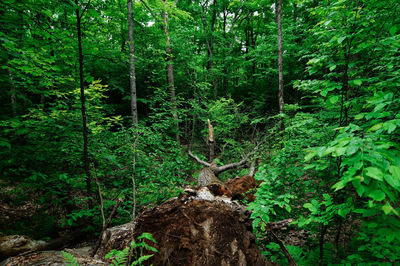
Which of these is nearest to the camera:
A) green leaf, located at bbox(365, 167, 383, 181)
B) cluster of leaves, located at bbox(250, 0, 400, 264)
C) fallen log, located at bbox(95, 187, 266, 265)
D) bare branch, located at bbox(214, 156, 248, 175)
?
green leaf, located at bbox(365, 167, 383, 181)

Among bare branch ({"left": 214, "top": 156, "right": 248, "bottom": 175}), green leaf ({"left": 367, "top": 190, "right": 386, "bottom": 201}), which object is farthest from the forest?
bare branch ({"left": 214, "top": 156, "right": 248, "bottom": 175})

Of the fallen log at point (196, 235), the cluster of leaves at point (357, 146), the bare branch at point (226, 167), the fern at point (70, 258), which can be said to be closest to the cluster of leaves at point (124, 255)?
the fern at point (70, 258)

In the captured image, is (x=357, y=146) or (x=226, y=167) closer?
(x=357, y=146)

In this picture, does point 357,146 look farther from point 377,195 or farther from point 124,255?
point 124,255

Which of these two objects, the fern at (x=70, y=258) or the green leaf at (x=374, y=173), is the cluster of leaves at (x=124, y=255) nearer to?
Result: the fern at (x=70, y=258)

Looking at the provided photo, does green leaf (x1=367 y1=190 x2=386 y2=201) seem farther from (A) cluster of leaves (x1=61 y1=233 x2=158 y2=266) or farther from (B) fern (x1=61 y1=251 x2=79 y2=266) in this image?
(B) fern (x1=61 y1=251 x2=79 y2=266)

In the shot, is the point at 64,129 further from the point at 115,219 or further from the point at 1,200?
the point at 1,200

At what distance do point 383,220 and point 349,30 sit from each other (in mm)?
1830

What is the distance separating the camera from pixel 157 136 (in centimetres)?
446

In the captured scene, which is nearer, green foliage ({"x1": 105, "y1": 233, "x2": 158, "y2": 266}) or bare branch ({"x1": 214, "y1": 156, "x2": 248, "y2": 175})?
green foliage ({"x1": 105, "y1": 233, "x2": 158, "y2": 266})

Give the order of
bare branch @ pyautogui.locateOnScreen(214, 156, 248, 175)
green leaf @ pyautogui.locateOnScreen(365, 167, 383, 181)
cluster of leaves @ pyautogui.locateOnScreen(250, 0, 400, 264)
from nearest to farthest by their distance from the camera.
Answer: green leaf @ pyautogui.locateOnScreen(365, 167, 383, 181), cluster of leaves @ pyautogui.locateOnScreen(250, 0, 400, 264), bare branch @ pyautogui.locateOnScreen(214, 156, 248, 175)

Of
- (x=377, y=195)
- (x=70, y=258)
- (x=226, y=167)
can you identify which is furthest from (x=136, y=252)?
(x=226, y=167)

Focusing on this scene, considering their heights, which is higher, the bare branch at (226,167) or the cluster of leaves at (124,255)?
the cluster of leaves at (124,255)

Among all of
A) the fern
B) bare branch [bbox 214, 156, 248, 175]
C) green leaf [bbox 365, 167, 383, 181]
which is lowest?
bare branch [bbox 214, 156, 248, 175]
